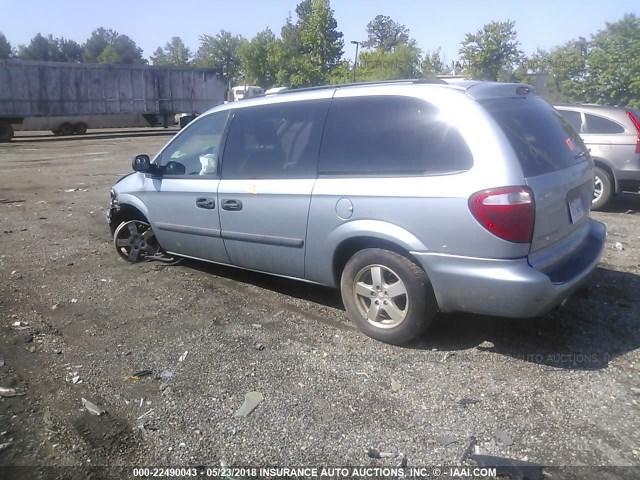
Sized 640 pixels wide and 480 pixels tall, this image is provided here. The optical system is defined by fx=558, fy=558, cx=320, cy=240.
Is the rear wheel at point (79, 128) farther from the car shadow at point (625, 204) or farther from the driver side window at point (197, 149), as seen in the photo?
the car shadow at point (625, 204)

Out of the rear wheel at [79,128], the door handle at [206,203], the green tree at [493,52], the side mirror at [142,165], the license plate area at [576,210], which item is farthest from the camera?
the green tree at [493,52]

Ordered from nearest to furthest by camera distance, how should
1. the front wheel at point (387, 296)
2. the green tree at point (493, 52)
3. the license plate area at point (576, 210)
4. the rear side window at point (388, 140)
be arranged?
the rear side window at point (388, 140) < the front wheel at point (387, 296) < the license plate area at point (576, 210) < the green tree at point (493, 52)

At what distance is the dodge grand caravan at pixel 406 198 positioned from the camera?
11.7ft

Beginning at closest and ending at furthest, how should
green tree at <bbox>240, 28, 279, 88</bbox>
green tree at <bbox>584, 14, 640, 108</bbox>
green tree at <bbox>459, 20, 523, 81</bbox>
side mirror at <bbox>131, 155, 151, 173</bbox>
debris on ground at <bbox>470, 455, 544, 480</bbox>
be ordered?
debris on ground at <bbox>470, 455, 544, 480</bbox> → side mirror at <bbox>131, 155, 151, 173</bbox> → green tree at <bbox>584, 14, 640, 108</bbox> → green tree at <bbox>459, 20, 523, 81</bbox> → green tree at <bbox>240, 28, 279, 88</bbox>

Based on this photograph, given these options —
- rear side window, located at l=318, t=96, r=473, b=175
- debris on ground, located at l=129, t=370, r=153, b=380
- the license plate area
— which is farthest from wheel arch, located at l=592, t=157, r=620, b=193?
debris on ground, located at l=129, t=370, r=153, b=380

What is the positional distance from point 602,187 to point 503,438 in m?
7.24

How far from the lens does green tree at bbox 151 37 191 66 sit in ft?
333

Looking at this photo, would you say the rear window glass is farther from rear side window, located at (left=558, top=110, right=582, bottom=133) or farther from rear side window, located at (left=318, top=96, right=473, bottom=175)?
rear side window, located at (left=558, top=110, right=582, bottom=133)

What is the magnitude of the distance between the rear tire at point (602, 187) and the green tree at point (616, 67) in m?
27.4

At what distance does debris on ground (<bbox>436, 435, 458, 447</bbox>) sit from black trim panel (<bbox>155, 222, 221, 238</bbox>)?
9.35 feet

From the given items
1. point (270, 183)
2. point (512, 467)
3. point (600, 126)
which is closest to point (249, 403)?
point (512, 467)

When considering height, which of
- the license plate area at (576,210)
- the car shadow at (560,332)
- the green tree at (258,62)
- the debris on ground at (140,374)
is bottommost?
the debris on ground at (140,374)

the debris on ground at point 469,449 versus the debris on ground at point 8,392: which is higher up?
the debris on ground at point 469,449

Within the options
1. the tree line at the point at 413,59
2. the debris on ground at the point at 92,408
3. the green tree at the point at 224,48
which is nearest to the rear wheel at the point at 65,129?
the tree line at the point at 413,59
